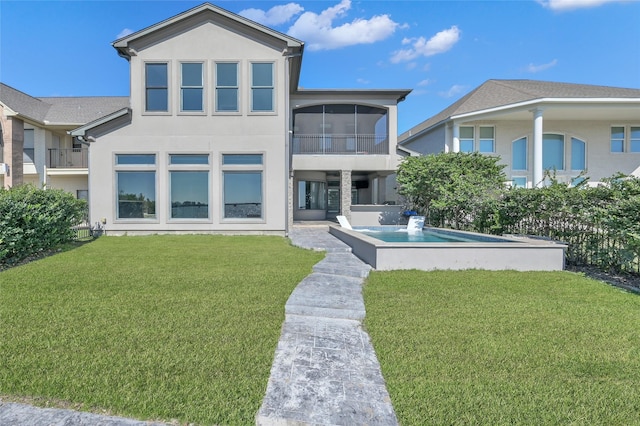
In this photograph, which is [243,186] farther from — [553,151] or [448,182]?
[553,151]

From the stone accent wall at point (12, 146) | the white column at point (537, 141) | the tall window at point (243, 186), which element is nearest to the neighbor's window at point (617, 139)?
the white column at point (537, 141)

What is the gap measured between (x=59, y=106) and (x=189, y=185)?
1407cm

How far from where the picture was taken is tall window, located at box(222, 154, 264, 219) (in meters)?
13.4

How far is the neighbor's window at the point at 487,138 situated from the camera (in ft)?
60.2

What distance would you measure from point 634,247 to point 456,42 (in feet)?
50.0

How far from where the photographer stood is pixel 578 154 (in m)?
18.3

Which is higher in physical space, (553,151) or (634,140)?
(634,140)

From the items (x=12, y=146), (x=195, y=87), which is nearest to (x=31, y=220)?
(x=195, y=87)

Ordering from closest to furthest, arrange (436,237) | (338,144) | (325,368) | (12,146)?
(325,368), (436,237), (12,146), (338,144)

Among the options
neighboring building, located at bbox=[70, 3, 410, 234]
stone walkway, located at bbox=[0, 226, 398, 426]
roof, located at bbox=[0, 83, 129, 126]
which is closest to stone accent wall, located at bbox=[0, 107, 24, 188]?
roof, located at bbox=[0, 83, 129, 126]

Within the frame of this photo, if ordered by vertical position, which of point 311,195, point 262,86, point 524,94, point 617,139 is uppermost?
point 524,94

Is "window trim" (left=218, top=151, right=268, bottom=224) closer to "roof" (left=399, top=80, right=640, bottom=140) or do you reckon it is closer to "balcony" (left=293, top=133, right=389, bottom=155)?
"balcony" (left=293, top=133, right=389, bottom=155)

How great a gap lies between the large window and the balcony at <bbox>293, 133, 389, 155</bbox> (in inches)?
122

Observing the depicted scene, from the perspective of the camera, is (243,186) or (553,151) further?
(553,151)
